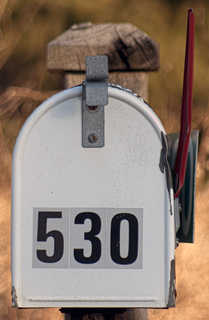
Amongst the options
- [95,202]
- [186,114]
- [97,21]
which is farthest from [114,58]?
[97,21]

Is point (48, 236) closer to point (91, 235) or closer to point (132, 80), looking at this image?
point (91, 235)

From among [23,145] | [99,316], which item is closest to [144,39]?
[23,145]

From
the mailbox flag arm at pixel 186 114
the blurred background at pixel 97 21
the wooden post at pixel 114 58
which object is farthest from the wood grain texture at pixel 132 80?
the blurred background at pixel 97 21

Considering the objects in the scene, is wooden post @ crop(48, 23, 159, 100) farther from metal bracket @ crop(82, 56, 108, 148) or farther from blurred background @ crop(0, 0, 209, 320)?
blurred background @ crop(0, 0, 209, 320)

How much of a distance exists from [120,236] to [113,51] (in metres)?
0.59

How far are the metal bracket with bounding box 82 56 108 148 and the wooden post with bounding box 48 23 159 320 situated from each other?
0.99 ft

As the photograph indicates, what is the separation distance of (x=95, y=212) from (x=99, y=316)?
42cm

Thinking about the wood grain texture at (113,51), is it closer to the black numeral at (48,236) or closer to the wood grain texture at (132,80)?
the wood grain texture at (132,80)

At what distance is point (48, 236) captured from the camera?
73.1 inches

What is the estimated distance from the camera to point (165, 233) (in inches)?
73.1

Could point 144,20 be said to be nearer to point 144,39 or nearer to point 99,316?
point 144,39

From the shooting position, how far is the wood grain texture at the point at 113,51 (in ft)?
6.93

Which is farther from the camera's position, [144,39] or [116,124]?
[144,39]

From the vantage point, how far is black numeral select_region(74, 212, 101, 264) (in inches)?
72.8
